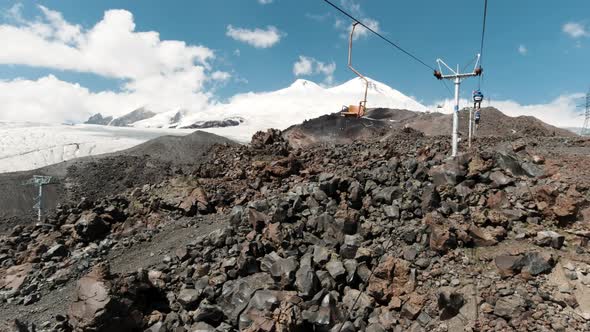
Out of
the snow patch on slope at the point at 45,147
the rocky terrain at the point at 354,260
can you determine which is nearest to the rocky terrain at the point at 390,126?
the snow patch on slope at the point at 45,147

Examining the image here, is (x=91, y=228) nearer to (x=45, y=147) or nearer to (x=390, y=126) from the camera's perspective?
(x=45, y=147)

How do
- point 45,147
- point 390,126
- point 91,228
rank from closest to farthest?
1. point 91,228
2. point 45,147
3. point 390,126

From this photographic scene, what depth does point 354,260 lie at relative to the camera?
937 centimetres

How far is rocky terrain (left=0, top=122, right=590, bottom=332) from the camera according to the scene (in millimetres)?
7824

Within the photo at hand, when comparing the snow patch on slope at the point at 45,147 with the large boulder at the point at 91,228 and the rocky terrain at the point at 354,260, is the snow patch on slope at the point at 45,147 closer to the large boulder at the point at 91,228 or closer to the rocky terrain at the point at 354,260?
the large boulder at the point at 91,228

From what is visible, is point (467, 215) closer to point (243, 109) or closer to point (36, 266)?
point (36, 266)

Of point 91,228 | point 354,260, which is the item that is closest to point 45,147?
point 91,228

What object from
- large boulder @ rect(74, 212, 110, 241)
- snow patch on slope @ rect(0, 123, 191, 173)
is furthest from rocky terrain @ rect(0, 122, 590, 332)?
snow patch on slope @ rect(0, 123, 191, 173)

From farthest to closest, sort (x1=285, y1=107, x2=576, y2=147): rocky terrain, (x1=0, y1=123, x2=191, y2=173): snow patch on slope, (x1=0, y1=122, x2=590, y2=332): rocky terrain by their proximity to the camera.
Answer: (x1=285, y1=107, x2=576, y2=147): rocky terrain < (x1=0, y1=123, x2=191, y2=173): snow patch on slope < (x1=0, y1=122, x2=590, y2=332): rocky terrain

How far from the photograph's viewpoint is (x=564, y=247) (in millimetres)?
8555

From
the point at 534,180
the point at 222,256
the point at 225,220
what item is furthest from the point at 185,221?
the point at 534,180

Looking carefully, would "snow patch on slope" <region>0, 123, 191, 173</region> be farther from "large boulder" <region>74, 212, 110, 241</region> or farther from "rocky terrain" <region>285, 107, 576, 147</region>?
"large boulder" <region>74, 212, 110, 241</region>

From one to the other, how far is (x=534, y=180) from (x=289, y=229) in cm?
743

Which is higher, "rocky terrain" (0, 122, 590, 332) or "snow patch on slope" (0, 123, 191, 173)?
"snow patch on slope" (0, 123, 191, 173)
